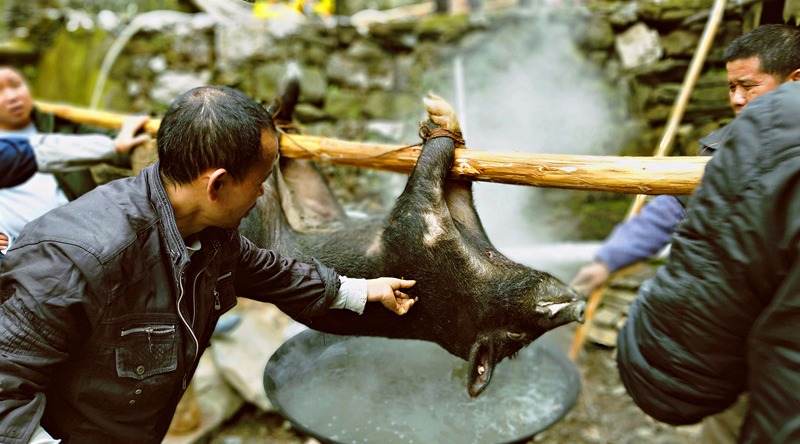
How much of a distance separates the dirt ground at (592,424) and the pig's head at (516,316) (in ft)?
6.58

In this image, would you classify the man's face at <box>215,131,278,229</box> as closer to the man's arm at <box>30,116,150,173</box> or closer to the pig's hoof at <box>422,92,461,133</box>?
the pig's hoof at <box>422,92,461,133</box>

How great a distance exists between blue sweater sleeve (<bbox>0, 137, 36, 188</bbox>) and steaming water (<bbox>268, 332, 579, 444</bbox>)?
1.66 meters

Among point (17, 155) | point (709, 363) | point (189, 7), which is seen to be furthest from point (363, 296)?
point (189, 7)

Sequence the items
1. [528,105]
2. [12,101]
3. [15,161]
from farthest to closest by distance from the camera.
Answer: [528,105], [12,101], [15,161]

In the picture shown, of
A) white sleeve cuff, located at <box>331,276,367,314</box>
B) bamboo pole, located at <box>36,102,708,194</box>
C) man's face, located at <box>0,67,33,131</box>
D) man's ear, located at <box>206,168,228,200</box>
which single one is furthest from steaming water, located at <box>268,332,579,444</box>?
man's face, located at <box>0,67,33,131</box>

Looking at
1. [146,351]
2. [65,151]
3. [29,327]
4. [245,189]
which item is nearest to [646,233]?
[245,189]

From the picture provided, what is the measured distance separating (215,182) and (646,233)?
107 inches

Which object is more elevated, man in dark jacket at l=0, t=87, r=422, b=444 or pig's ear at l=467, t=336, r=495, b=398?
man in dark jacket at l=0, t=87, r=422, b=444

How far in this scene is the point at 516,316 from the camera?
2395mm

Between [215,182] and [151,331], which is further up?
[215,182]

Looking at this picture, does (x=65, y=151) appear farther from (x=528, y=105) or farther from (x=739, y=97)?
(x=528, y=105)

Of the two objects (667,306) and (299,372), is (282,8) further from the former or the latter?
(667,306)

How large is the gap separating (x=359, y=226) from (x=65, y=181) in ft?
6.00

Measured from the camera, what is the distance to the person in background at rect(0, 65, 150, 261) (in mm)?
2973
